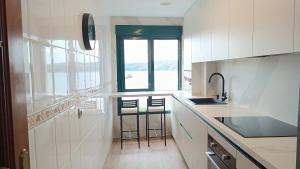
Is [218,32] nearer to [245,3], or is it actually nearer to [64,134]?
[245,3]

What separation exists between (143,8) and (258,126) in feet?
9.01

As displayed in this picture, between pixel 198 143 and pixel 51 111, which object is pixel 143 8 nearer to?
pixel 198 143

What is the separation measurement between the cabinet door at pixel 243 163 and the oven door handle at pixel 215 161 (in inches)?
8.7

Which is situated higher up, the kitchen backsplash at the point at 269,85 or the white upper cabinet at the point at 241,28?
the white upper cabinet at the point at 241,28

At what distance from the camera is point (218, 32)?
96.6 inches

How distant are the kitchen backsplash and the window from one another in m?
1.97

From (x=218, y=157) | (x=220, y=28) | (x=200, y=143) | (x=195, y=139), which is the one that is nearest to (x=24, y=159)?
(x=218, y=157)

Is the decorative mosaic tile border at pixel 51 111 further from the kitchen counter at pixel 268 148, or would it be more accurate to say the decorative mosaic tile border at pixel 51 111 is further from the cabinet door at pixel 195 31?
Result: the cabinet door at pixel 195 31

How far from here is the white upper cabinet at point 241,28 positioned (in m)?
1.77

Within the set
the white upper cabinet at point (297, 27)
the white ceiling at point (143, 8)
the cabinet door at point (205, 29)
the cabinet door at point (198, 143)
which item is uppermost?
the white ceiling at point (143, 8)

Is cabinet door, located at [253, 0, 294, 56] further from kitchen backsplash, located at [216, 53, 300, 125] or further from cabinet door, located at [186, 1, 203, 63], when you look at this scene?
cabinet door, located at [186, 1, 203, 63]

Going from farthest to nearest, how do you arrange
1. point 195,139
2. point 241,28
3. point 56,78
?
point 195,139 → point 241,28 → point 56,78

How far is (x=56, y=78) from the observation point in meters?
1.41

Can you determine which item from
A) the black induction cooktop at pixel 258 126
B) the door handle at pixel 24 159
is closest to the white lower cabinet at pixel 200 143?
the black induction cooktop at pixel 258 126
